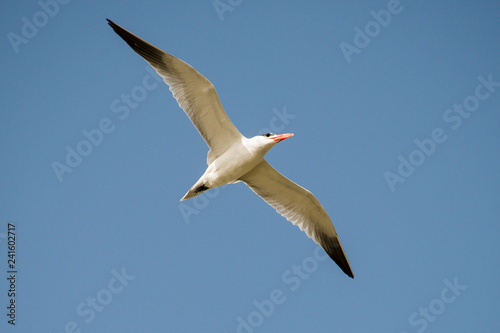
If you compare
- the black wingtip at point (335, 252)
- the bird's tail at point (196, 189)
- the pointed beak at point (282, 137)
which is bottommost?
the black wingtip at point (335, 252)

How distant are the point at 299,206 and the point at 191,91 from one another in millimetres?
3828

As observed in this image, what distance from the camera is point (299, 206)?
12250 mm

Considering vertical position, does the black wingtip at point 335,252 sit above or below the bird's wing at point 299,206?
below

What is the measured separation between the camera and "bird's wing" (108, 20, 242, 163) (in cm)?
1051

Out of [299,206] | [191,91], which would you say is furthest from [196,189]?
[299,206]

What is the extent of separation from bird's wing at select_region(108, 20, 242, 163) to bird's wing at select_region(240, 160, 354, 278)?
1295 mm

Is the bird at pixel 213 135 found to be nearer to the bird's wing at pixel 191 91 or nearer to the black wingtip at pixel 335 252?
the bird's wing at pixel 191 91

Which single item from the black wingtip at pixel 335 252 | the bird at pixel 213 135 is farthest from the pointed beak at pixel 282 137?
the black wingtip at pixel 335 252

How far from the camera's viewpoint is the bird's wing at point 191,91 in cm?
1051

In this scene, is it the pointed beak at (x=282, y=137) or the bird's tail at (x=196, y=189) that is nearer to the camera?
the pointed beak at (x=282, y=137)

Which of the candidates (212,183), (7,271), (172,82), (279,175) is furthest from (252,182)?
(7,271)

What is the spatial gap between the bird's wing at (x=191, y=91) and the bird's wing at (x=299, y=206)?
1.30m

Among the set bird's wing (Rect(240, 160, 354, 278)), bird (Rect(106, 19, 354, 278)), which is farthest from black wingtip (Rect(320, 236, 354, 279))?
bird (Rect(106, 19, 354, 278))

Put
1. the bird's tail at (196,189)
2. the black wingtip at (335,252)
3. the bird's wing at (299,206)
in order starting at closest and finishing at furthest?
the bird's tail at (196,189) → the bird's wing at (299,206) → the black wingtip at (335,252)
